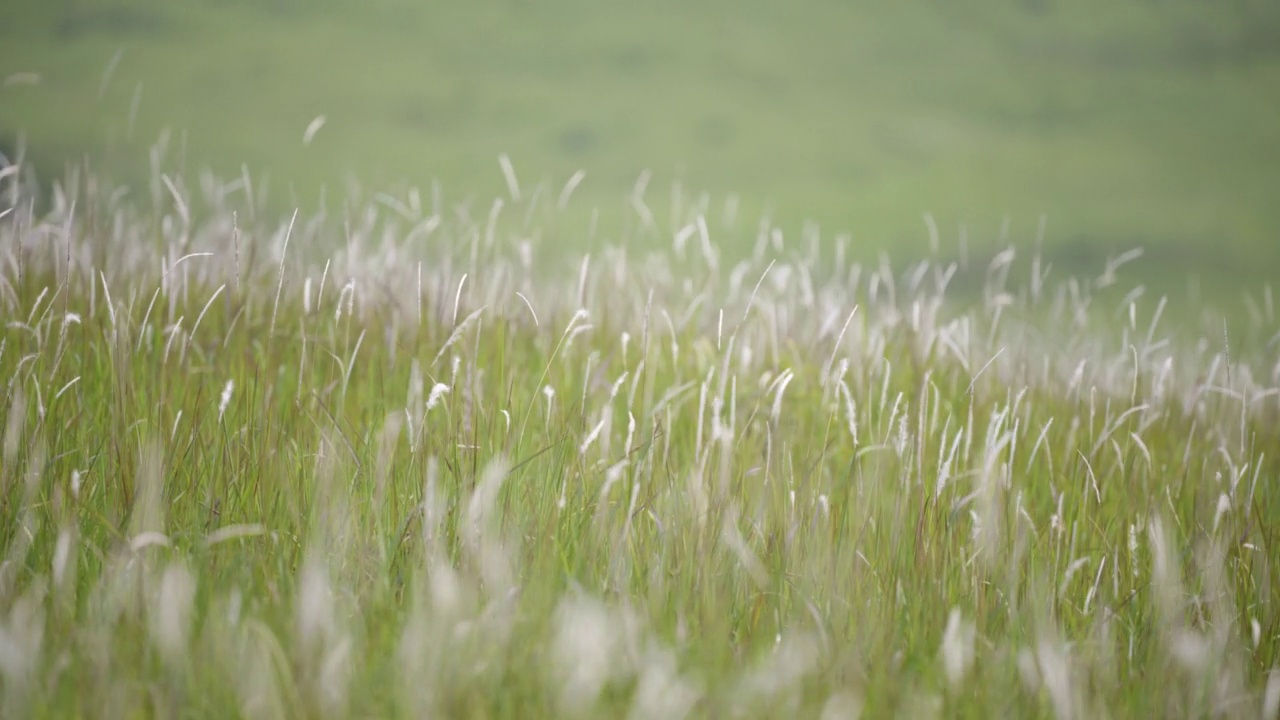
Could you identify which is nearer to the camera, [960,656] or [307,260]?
[960,656]

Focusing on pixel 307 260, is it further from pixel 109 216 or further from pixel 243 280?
pixel 109 216

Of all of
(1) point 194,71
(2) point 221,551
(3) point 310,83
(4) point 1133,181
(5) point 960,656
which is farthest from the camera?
(4) point 1133,181

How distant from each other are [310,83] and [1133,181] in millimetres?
6375

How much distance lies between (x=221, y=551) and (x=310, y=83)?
216 inches

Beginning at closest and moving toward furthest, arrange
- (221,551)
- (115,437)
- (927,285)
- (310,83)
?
(221,551), (115,437), (927,285), (310,83)

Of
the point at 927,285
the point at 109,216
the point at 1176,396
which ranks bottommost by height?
the point at 1176,396

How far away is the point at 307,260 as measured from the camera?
10.9ft

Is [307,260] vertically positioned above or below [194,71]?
below

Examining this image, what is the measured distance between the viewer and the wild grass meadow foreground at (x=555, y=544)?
1.28 metres

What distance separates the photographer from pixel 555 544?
5.17 ft

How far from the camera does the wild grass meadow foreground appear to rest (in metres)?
1.28

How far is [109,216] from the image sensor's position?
3.47m

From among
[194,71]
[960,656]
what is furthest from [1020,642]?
[194,71]

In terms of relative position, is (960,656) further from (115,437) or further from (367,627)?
(115,437)
